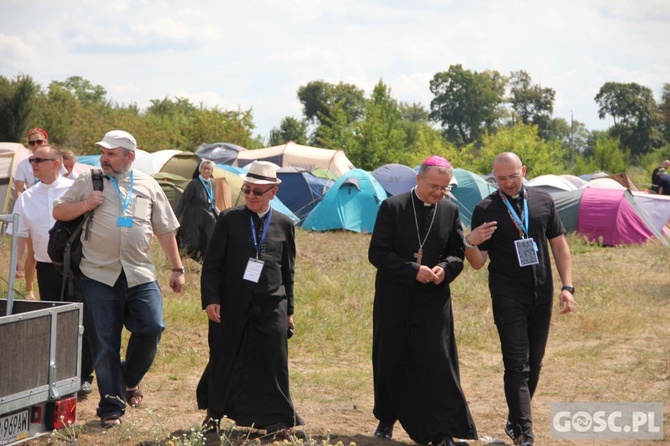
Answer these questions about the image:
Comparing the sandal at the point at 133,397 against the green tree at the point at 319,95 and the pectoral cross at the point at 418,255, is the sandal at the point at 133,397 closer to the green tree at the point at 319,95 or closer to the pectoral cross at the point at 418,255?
the pectoral cross at the point at 418,255

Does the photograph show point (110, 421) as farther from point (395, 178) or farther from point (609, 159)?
point (609, 159)

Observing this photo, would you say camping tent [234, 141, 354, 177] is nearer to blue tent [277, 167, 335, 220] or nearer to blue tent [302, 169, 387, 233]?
blue tent [277, 167, 335, 220]

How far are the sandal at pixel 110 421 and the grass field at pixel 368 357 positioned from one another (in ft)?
0.22

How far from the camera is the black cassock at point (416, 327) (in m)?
6.04

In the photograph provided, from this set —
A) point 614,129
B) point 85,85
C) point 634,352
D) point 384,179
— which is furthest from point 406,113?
point 634,352

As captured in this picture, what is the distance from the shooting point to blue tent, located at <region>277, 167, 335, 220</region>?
24519 millimetres

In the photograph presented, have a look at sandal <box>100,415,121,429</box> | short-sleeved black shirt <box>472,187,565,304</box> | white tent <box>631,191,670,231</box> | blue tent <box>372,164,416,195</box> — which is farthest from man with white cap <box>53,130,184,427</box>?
blue tent <box>372,164,416,195</box>

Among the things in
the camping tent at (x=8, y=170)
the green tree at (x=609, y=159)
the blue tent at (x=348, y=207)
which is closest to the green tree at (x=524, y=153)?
the green tree at (x=609, y=159)

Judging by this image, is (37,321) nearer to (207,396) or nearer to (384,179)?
(207,396)

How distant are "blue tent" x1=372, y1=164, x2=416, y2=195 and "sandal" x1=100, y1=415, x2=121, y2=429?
21.2 meters

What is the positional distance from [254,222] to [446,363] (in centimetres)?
152

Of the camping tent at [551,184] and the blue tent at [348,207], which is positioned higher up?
the camping tent at [551,184]

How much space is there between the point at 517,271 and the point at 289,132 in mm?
68456

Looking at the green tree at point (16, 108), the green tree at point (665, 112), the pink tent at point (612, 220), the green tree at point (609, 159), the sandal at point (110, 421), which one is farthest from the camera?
the green tree at point (665, 112)
